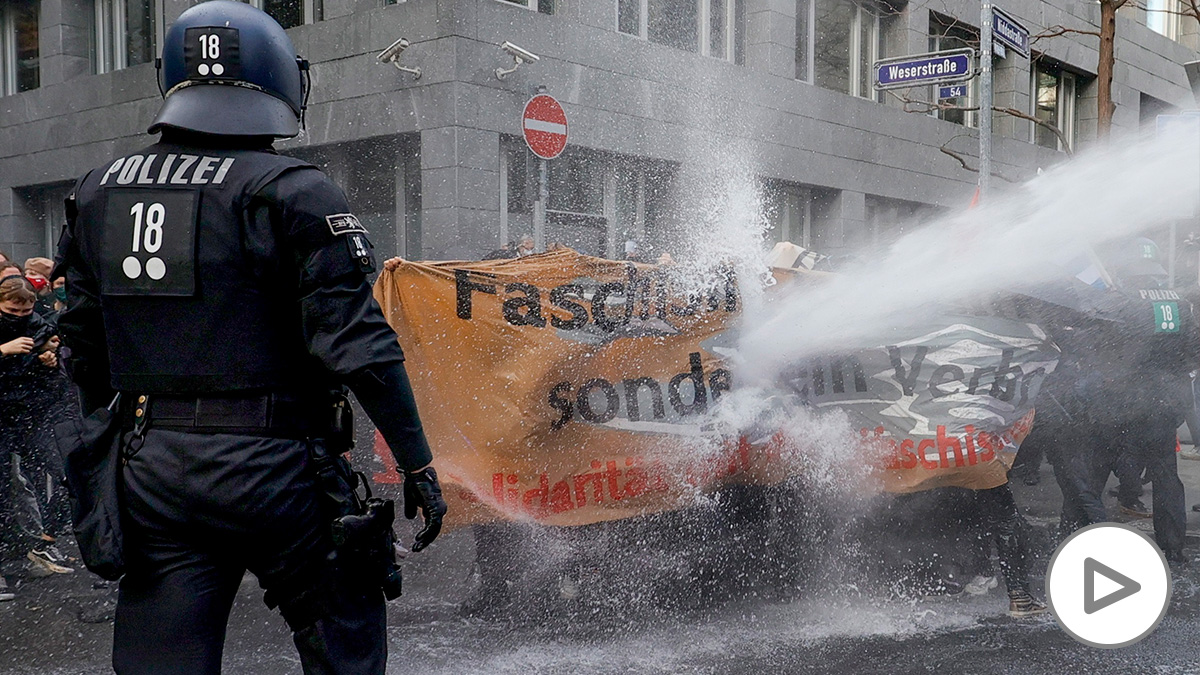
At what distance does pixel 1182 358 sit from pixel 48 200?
15651mm

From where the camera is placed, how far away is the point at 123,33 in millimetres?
15320

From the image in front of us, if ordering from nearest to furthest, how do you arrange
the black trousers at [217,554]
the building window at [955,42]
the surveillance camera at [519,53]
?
the black trousers at [217,554], the surveillance camera at [519,53], the building window at [955,42]

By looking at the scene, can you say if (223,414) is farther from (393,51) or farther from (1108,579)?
(393,51)

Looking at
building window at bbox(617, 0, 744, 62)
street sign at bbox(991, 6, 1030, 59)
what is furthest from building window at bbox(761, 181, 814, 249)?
street sign at bbox(991, 6, 1030, 59)

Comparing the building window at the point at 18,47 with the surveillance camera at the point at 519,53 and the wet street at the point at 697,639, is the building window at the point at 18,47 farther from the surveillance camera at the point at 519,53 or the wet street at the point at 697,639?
the wet street at the point at 697,639

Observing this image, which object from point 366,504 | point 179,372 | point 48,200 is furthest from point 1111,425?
point 48,200

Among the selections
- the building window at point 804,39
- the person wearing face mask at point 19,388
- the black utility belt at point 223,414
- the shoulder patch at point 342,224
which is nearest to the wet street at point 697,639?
the person wearing face mask at point 19,388

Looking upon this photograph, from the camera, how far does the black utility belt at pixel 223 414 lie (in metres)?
2.36

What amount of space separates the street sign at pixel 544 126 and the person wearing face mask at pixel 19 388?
4066 mm

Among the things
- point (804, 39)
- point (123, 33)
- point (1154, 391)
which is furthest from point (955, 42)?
point (1154, 391)

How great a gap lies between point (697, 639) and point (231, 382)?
8.06 ft

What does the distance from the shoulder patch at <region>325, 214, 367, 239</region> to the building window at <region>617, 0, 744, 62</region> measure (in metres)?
11.2

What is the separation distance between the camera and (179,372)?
2.38m

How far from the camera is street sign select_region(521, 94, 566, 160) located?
28.7ft
